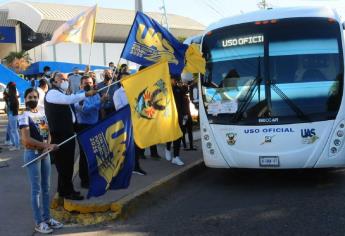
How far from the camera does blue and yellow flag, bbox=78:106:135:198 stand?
21.6 feet

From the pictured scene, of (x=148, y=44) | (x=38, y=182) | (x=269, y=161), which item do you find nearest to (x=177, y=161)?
(x=269, y=161)

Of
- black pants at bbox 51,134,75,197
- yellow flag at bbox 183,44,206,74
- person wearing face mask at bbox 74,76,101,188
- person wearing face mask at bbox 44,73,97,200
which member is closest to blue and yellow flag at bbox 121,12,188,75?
yellow flag at bbox 183,44,206,74

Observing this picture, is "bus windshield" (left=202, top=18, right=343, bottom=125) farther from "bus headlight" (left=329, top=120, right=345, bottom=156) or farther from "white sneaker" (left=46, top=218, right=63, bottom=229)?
"white sneaker" (left=46, top=218, right=63, bottom=229)

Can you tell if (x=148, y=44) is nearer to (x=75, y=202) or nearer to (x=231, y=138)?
(x=231, y=138)

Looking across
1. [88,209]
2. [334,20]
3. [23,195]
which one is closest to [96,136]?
[88,209]

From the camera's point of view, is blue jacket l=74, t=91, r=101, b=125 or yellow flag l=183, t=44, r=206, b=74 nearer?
blue jacket l=74, t=91, r=101, b=125

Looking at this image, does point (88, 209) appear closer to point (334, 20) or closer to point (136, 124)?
point (136, 124)

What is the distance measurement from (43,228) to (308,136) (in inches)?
165

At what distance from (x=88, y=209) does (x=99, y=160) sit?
723 mm

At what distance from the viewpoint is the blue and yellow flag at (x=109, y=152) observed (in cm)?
657

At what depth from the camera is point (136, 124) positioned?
7.11 metres

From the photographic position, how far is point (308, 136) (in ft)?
26.2

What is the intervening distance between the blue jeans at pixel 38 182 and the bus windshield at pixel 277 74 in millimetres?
3473

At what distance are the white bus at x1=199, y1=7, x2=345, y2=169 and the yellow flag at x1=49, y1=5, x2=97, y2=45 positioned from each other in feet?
7.10
